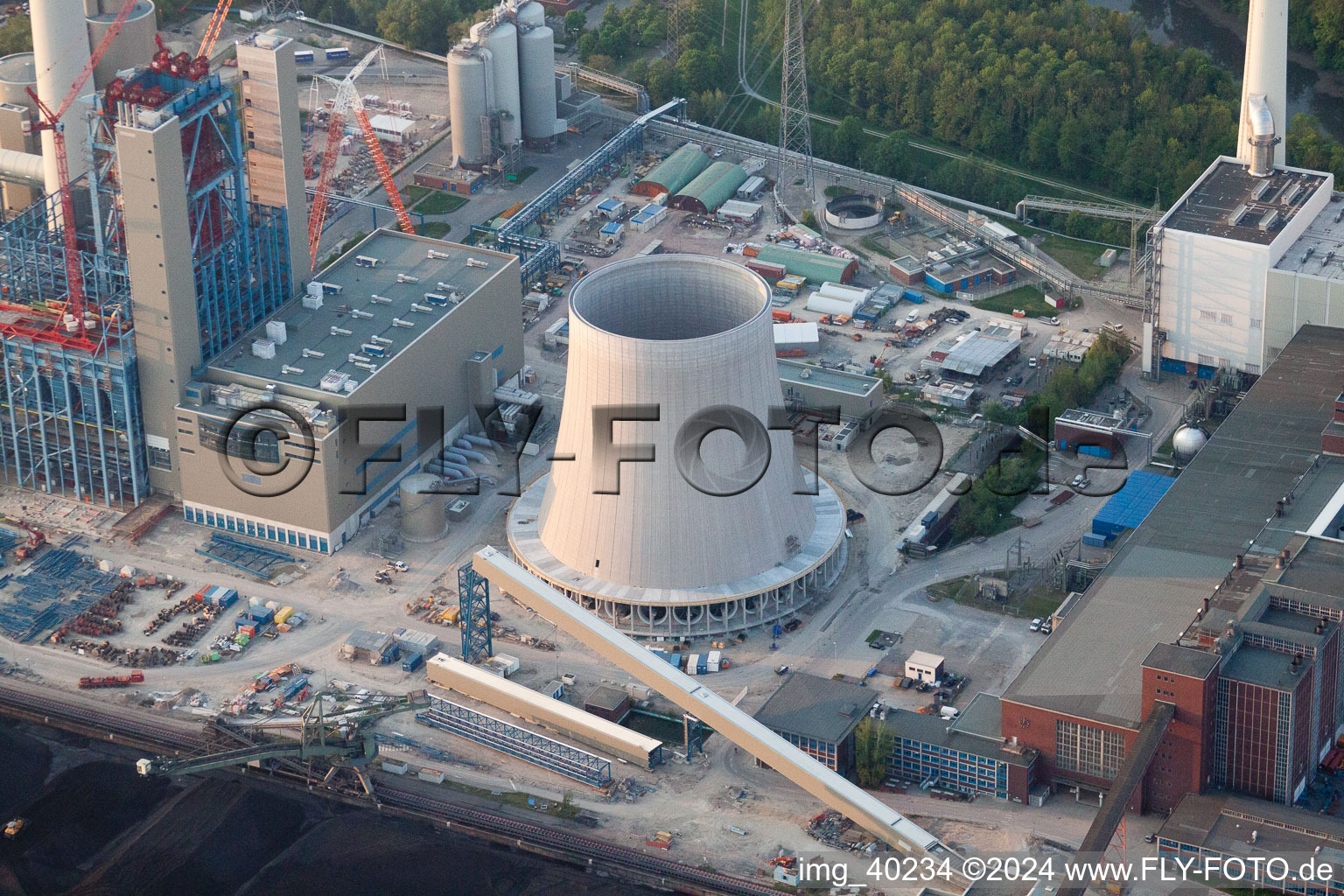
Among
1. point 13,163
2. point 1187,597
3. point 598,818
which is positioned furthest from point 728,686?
point 13,163

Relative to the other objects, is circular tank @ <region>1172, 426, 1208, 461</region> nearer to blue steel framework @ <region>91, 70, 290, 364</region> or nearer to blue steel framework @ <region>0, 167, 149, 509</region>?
blue steel framework @ <region>91, 70, 290, 364</region>

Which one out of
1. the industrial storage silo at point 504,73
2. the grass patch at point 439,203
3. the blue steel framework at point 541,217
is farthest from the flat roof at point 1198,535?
the industrial storage silo at point 504,73

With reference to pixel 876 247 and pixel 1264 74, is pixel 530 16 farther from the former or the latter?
pixel 1264 74

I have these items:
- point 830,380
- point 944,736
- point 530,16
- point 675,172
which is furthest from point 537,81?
point 944,736

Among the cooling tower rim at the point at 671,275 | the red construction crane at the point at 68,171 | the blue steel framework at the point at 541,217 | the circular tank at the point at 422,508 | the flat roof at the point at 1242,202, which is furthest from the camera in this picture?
the blue steel framework at the point at 541,217

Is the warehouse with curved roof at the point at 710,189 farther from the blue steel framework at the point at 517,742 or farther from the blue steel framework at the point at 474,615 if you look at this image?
the blue steel framework at the point at 517,742

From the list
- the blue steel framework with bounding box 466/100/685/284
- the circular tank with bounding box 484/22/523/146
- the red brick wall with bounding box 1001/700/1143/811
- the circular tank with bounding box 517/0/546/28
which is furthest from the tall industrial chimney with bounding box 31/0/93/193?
the red brick wall with bounding box 1001/700/1143/811
